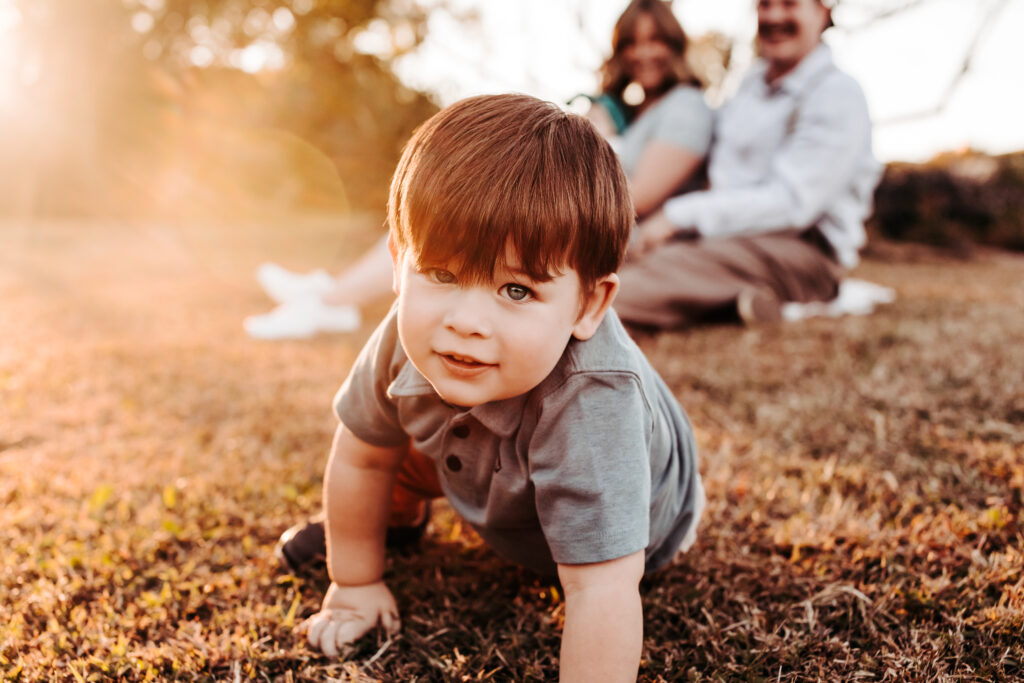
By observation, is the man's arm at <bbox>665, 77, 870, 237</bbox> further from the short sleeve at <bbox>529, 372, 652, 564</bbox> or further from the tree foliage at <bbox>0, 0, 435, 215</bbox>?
the tree foliage at <bbox>0, 0, 435, 215</bbox>

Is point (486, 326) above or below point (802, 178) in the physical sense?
above

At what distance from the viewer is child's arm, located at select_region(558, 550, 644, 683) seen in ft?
3.70

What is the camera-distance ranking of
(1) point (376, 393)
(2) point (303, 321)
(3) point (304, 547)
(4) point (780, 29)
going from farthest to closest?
(2) point (303, 321) < (4) point (780, 29) < (3) point (304, 547) < (1) point (376, 393)

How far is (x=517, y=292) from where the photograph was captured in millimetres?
1083

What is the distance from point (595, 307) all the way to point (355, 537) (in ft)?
2.30

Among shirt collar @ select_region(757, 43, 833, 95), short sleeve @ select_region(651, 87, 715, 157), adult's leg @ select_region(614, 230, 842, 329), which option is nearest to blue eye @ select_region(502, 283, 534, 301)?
adult's leg @ select_region(614, 230, 842, 329)

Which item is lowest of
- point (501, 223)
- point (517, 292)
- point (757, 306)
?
point (757, 306)

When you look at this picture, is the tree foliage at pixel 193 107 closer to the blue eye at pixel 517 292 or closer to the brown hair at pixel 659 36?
the brown hair at pixel 659 36

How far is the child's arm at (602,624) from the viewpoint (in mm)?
1128

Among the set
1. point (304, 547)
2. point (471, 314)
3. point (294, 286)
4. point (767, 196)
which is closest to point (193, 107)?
point (294, 286)

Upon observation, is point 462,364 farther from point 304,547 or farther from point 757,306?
point 757,306

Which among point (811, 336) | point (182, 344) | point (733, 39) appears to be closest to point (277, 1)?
point (733, 39)

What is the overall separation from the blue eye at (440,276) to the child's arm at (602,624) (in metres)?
0.48

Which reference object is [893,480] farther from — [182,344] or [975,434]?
[182,344]
